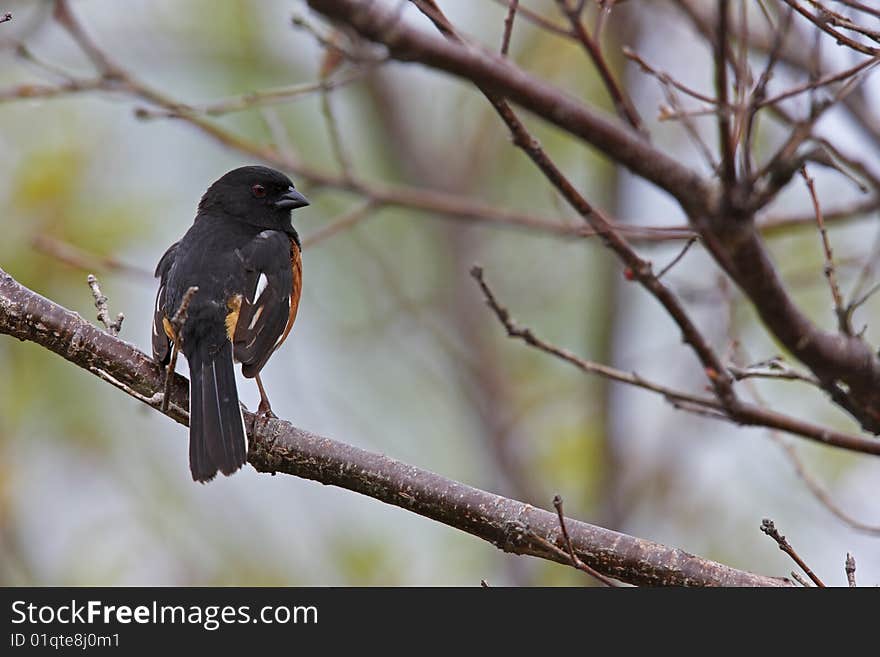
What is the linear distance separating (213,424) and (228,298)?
882mm

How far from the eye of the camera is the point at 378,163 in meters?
10.9

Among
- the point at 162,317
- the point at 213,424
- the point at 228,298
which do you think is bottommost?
the point at 213,424

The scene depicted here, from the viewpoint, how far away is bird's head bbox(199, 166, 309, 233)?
4652 mm

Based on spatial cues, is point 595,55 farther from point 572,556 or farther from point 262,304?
point 262,304

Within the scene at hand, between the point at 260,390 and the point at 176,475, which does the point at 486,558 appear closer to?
the point at 176,475

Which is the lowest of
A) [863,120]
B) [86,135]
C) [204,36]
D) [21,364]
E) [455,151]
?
[863,120]

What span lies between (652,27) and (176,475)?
5.81 metres

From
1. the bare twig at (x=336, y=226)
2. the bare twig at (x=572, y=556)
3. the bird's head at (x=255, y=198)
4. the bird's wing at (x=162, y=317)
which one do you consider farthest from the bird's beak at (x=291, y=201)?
the bare twig at (x=572, y=556)

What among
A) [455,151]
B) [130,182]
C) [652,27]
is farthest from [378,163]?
[652,27]

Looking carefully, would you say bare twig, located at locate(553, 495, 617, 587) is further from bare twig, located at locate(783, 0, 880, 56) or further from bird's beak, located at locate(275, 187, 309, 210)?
bird's beak, located at locate(275, 187, 309, 210)

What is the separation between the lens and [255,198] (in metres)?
4.71

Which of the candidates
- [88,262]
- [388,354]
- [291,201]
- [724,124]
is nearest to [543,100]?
[724,124]

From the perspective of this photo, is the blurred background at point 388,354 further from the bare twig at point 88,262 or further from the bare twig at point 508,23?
the bare twig at point 508,23

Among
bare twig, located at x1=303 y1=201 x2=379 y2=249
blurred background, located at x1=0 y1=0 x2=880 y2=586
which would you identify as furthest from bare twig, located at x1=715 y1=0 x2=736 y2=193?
blurred background, located at x1=0 y1=0 x2=880 y2=586
